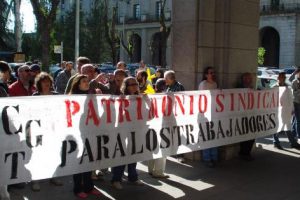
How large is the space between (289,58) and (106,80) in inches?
1869

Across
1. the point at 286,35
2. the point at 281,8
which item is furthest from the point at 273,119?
the point at 281,8

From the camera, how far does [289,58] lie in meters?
53.7

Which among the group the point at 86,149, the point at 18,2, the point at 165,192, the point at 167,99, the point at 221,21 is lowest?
the point at 165,192

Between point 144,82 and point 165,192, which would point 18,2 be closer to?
point 144,82

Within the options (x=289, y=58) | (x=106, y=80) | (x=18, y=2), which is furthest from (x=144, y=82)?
(x=289, y=58)

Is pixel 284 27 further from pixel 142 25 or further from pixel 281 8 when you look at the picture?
pixel 142 25

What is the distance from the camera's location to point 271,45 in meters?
59.9

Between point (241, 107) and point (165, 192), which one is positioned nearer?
point (165, 192)

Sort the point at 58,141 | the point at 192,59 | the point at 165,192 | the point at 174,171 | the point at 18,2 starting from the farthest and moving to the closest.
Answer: the point at 18,2, the point at 192,59, the point at 174,171, the point at 165,192, the point at 58,141

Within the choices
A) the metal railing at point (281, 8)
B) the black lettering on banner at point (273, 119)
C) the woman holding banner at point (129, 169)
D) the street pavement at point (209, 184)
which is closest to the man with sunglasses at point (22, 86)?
the street pavement at point (209, 184)

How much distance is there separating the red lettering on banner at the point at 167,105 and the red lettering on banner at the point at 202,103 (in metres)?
0.72

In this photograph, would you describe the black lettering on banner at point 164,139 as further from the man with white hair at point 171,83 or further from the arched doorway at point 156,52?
the arched doorway at point 156,52

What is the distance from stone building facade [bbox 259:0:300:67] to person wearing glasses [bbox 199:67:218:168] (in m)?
47.2

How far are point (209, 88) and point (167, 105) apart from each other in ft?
5.47
